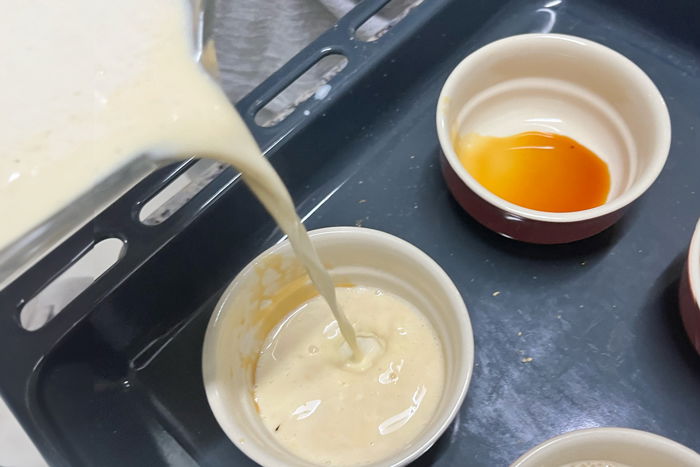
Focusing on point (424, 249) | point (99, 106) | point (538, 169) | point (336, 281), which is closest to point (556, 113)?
point (538, 169)

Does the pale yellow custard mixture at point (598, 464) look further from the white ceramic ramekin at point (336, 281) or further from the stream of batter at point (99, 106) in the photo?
the stream of batter at point (99, 106)

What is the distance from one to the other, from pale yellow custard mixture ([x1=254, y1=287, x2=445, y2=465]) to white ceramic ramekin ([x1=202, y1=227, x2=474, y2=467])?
2 centimetres

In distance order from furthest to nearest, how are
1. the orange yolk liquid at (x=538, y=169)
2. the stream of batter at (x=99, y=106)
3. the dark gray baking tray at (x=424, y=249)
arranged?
1. the orange yolk liquid at (x=538, y=169)
2. the dark gray baking tray at (x=424, y=249)
3. the stream of batter at (x=99, y=106)

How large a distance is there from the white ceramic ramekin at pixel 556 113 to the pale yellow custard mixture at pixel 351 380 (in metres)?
0.16

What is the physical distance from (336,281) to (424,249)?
0.38ft

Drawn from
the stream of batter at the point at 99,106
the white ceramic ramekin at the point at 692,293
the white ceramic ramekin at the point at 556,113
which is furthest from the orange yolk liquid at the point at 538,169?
the stream of batter at the point at 99,106

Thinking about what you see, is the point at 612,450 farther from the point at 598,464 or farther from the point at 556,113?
the point at 556,113

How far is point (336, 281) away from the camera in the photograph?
0.77 meters

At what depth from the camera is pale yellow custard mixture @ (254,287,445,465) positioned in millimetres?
686

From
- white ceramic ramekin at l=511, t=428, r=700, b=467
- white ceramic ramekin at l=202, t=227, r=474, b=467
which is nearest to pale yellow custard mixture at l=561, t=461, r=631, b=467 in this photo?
white ceramic ramekin at l=511, t=428, r=700, b=467

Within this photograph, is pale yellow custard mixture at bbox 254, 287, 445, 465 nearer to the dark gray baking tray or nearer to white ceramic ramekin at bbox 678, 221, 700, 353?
the dark gray baking tray

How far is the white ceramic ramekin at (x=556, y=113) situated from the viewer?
0.73 meters

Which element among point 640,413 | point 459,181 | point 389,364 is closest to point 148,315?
point 389,364

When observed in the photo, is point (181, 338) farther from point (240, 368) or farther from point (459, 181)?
point (459, 181)
